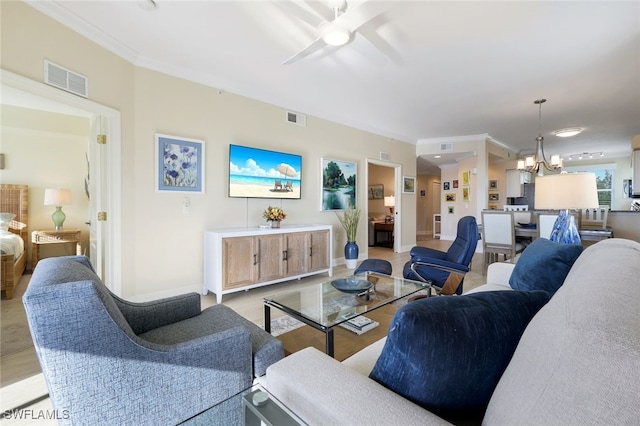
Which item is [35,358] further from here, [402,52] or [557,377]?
[402,52]

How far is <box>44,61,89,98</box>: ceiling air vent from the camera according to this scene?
7.59 feet

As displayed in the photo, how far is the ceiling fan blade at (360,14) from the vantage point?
6.13 ft

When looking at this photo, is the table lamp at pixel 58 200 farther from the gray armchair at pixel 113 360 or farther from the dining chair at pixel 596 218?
the dining chair at pixel 596 218

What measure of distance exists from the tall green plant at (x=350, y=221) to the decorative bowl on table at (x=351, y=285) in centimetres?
256

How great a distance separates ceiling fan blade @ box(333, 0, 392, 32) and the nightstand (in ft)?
16.9

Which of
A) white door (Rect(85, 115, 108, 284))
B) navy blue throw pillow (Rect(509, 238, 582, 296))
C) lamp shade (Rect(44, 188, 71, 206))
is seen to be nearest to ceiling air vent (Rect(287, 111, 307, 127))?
white door (Rect(85, 115, 108, 284))

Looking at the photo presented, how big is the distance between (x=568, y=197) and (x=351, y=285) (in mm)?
1910

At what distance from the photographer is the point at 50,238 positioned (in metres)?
4.37

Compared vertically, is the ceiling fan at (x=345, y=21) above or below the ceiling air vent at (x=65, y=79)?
above

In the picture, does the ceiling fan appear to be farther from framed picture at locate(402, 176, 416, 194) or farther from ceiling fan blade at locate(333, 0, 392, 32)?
framed picture at locate(402, 176, 416, 194)

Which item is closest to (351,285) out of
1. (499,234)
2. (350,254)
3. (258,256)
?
(258,256)

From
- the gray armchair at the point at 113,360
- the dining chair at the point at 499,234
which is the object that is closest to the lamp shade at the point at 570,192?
the dining chair at the point at 499,234

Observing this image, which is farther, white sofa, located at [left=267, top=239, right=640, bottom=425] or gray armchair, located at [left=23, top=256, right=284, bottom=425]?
gray armchair, located at [left=23, top=256, right=284, bottom=425]

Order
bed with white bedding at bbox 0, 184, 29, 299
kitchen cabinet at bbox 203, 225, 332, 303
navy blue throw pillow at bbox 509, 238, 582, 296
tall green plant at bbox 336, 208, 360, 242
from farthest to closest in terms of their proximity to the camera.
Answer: tall green plant at bbox 336, 208, 360, 242 → bed with white bedding at bbox 0, 184, 29, 299 → kitchen cabinet at bbox 203, 225, 332, 303 → navy blue throw pillow at bbox 509, 238, 582, 296
